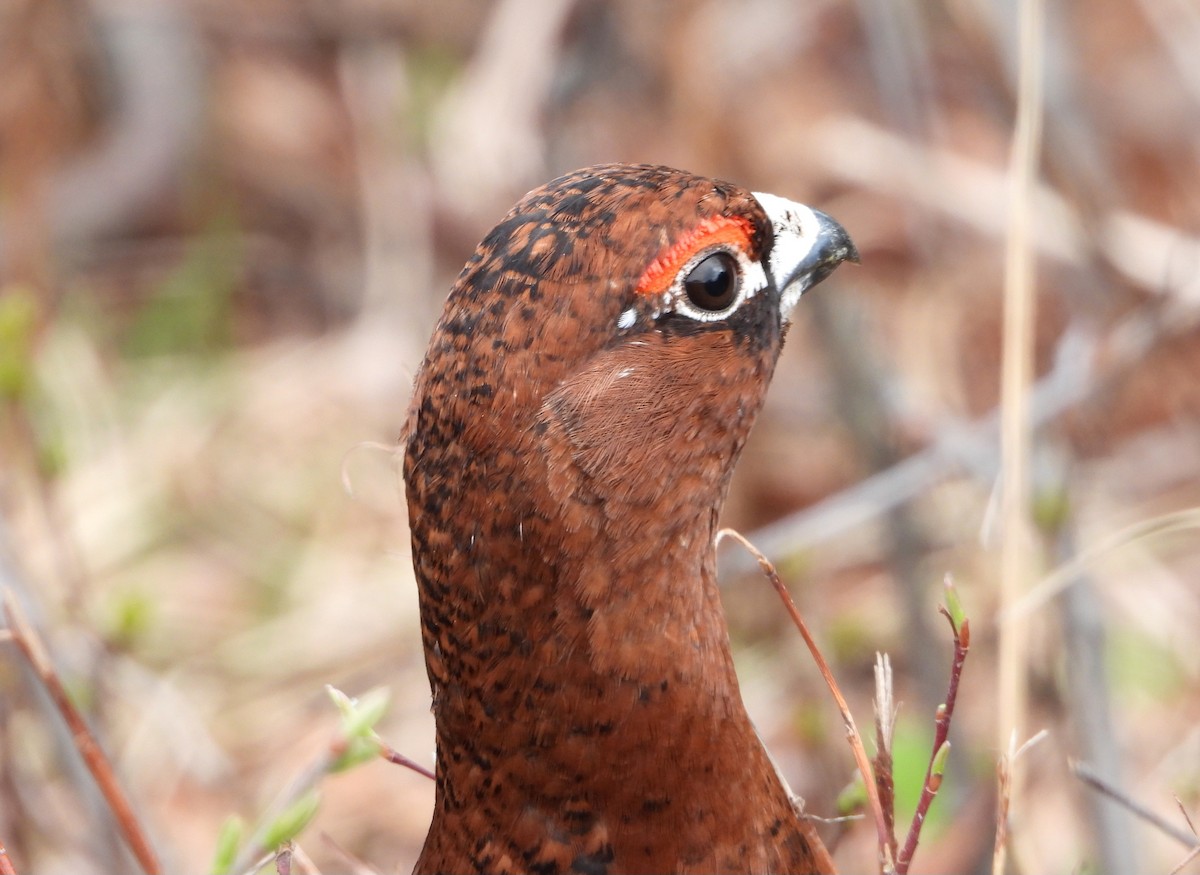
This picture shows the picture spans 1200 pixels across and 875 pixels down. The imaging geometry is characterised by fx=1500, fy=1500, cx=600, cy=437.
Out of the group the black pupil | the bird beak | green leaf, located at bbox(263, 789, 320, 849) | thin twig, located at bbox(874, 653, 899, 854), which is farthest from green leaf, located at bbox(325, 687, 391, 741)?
the bird beak

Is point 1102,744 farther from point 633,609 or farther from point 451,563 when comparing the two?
point 451,563

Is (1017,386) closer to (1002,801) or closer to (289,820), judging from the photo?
(1002,801)

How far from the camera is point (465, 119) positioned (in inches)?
189

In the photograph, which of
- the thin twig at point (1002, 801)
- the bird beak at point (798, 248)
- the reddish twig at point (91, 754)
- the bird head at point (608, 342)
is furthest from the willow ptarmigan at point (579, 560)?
the reddish twig at point (91, 754)

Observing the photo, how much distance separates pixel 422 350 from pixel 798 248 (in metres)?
3.63

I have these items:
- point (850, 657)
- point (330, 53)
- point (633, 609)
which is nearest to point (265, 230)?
point (330, 53)

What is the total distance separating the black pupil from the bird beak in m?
0.10

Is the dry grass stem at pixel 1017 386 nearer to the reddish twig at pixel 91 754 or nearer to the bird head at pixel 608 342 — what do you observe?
the bird head at pixel 608 342

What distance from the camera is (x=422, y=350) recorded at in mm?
5641

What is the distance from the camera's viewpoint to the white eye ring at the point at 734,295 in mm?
1962

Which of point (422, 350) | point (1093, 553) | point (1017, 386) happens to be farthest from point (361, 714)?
point (422, 350)

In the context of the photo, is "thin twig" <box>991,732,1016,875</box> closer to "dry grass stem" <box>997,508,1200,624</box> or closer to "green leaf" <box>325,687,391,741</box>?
"dry grass stem" <box>997,508,1200,624</box>

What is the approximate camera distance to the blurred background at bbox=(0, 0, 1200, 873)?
10.4ft

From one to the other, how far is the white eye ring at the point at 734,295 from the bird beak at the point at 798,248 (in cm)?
5
